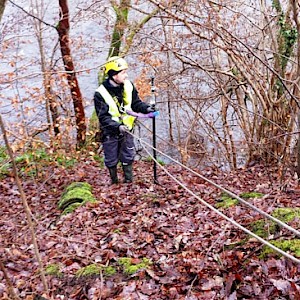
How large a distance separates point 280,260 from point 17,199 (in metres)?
5.82

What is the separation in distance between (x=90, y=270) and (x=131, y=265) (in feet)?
1.25

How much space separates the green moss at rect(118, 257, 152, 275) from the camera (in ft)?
12.2

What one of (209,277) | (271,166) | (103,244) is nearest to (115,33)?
(271,166)

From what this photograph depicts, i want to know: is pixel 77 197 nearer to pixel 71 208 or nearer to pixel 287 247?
pixel 71 208

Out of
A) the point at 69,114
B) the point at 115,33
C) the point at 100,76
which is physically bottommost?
the point at 69,114

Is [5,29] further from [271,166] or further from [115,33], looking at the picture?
[271,166]

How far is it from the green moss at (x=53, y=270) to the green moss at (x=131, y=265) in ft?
1.93

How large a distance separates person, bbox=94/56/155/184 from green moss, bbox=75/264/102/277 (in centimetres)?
231

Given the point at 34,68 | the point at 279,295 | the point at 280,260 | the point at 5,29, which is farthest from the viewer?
the point at 34,68

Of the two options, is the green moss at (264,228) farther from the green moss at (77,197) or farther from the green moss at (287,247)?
the green moss at (77,197)

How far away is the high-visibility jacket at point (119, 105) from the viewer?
20.0ft

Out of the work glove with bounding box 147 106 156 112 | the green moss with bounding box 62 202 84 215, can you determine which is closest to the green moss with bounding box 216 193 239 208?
the work glove with bounding box 147 106 156 112

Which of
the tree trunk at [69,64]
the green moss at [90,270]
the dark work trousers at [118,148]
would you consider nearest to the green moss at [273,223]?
the green moss at [90,270]

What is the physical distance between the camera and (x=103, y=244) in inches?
176
